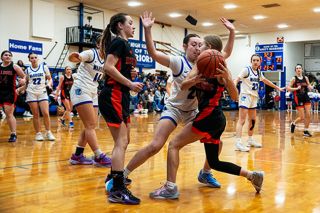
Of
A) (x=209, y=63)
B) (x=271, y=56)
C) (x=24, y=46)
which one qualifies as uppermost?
(x=271, y=56)

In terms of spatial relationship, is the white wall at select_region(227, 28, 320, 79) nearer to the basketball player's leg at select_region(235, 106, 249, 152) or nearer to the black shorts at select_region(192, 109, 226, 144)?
the basketball player's leg at select_region(235, 106, 249, 152)

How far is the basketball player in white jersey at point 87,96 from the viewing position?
4.86 metres

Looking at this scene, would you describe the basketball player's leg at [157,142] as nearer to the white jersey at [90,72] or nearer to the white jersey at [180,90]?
the white jersey at [180,90]

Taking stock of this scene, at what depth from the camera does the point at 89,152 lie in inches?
246

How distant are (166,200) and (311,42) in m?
24.9

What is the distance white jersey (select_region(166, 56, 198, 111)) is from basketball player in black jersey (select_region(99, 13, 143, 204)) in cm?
40

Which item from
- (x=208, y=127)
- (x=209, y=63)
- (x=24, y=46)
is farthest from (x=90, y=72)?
(x=24, y=46)

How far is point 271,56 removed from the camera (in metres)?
24.2

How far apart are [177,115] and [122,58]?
0.74 metres

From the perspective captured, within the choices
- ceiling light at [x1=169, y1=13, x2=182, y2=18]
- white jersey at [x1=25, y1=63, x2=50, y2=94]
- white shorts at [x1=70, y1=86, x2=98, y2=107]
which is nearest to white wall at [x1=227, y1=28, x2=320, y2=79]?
ceiling light at [x1=169, y1=13, x2=182, y2=18]

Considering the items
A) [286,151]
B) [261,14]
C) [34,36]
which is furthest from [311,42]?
[286,151]

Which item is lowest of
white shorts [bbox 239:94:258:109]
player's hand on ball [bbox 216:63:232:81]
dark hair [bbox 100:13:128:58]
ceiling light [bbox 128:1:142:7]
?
white shorts [bbox 239:94:258:109]

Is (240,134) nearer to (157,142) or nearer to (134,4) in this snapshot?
(157,142)

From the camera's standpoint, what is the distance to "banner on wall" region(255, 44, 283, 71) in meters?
23.9
